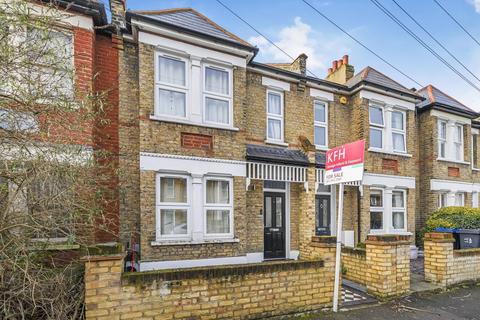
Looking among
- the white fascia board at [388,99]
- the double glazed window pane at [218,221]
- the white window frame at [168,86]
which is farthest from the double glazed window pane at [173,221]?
the white fascia board at [388,99]

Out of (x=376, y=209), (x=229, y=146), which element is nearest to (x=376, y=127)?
(x=376, y=209)

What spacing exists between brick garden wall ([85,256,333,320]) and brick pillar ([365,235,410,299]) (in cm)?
136

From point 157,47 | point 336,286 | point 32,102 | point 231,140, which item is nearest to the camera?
point 32,102

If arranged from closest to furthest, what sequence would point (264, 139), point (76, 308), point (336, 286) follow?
point (76, 308), point (336, 286), point (264, 139)

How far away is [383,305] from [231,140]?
205 inches

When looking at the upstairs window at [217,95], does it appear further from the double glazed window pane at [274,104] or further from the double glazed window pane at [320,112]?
the double glazed window pane at [320,112]

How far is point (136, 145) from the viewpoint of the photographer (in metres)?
7.62

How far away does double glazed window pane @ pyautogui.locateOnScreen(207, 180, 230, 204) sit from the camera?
8125 millimetres

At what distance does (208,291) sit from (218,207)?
3855mm

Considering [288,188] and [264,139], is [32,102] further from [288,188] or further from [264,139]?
[288,188]

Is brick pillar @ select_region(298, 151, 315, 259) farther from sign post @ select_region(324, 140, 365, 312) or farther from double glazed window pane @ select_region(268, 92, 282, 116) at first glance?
sign post @ select_region(324, 140, 365, 312)

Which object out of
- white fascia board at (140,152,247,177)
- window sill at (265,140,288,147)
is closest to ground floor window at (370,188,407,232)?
window sill at (265,140,288,147)

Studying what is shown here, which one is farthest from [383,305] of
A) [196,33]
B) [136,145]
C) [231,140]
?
[196,33]

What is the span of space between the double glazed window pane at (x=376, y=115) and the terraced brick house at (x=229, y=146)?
0.13 feet
